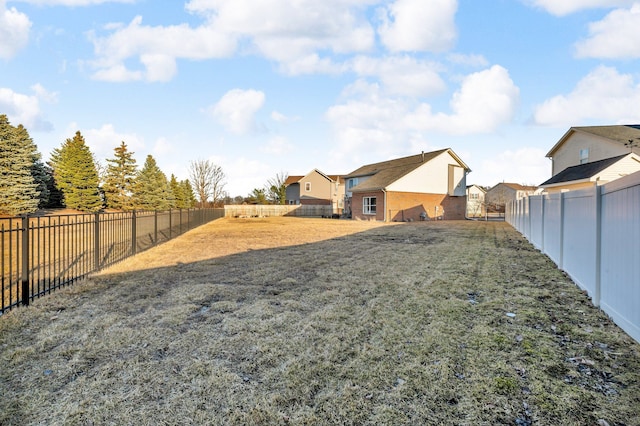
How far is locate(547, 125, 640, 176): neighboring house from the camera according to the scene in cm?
1955

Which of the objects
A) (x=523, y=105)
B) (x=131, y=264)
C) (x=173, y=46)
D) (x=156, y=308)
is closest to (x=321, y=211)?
(x=523, y=105)

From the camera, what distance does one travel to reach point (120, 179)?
35750 mm

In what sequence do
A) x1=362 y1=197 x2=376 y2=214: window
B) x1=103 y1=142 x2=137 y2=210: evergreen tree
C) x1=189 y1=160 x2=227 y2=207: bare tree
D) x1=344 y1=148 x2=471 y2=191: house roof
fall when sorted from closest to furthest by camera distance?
x1=344 y1=148 x2=471 y2=191: house roof → x1=362 y1=197 x2=376 y2=214: window → x1=103 y1=142 x2=137 y2=210: evergreen tree → x1=189 y1=160 x2=227 y2=207: bare tree

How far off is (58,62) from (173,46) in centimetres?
415

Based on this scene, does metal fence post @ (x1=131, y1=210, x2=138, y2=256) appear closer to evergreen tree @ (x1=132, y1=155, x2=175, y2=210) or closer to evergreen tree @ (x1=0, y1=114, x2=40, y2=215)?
evergreen tree @ (x1=0, y1=114, x2=40, y2=215)

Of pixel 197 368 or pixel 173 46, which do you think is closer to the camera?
pixel 197 368

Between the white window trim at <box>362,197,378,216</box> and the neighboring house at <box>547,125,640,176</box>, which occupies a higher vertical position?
the neighboring house at <box>547,125,640,176</box>

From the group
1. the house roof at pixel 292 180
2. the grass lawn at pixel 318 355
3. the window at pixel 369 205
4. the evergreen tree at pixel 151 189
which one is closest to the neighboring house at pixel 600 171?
the window at pixel 369 205

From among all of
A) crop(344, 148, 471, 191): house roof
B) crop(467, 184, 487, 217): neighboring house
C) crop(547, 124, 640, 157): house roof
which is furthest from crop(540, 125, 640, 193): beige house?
crop(467, 184, 487, 217): neighboring house

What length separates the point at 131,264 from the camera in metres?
7.90

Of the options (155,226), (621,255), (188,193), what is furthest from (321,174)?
(621,255)

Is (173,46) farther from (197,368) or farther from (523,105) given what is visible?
(523,105)

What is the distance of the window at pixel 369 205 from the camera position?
97.7ft

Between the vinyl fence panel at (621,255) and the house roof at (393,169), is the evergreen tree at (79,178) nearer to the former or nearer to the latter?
the house roof at (393,169)
